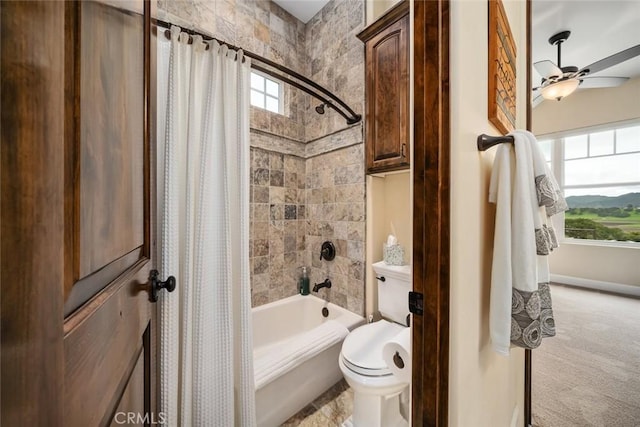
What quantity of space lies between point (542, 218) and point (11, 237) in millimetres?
1250

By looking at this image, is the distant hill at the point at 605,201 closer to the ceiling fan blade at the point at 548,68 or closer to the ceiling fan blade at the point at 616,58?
the ceiling fan blade at the point at 616,58

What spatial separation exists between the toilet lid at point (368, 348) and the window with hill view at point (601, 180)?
167 inches

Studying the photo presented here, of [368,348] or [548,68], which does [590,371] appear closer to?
[368,348]

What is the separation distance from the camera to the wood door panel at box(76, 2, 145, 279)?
0.98 ft

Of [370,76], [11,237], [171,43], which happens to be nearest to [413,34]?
[11,237]

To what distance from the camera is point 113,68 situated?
40 centimetres

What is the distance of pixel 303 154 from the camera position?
2463 mm

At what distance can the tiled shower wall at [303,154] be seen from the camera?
197 cm

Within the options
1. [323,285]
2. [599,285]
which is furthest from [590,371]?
[599,285]

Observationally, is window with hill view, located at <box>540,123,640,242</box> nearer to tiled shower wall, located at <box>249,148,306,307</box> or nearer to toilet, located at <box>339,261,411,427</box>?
toilet, located at <box>339,261,411,427</box>

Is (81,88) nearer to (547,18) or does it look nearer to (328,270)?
(328,270)

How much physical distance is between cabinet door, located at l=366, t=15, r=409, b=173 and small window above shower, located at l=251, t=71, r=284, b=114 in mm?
953

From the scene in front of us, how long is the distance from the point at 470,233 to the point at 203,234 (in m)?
1.06

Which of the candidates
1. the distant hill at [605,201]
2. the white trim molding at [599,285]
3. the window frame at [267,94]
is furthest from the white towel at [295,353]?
the distant hill at [605,201]
